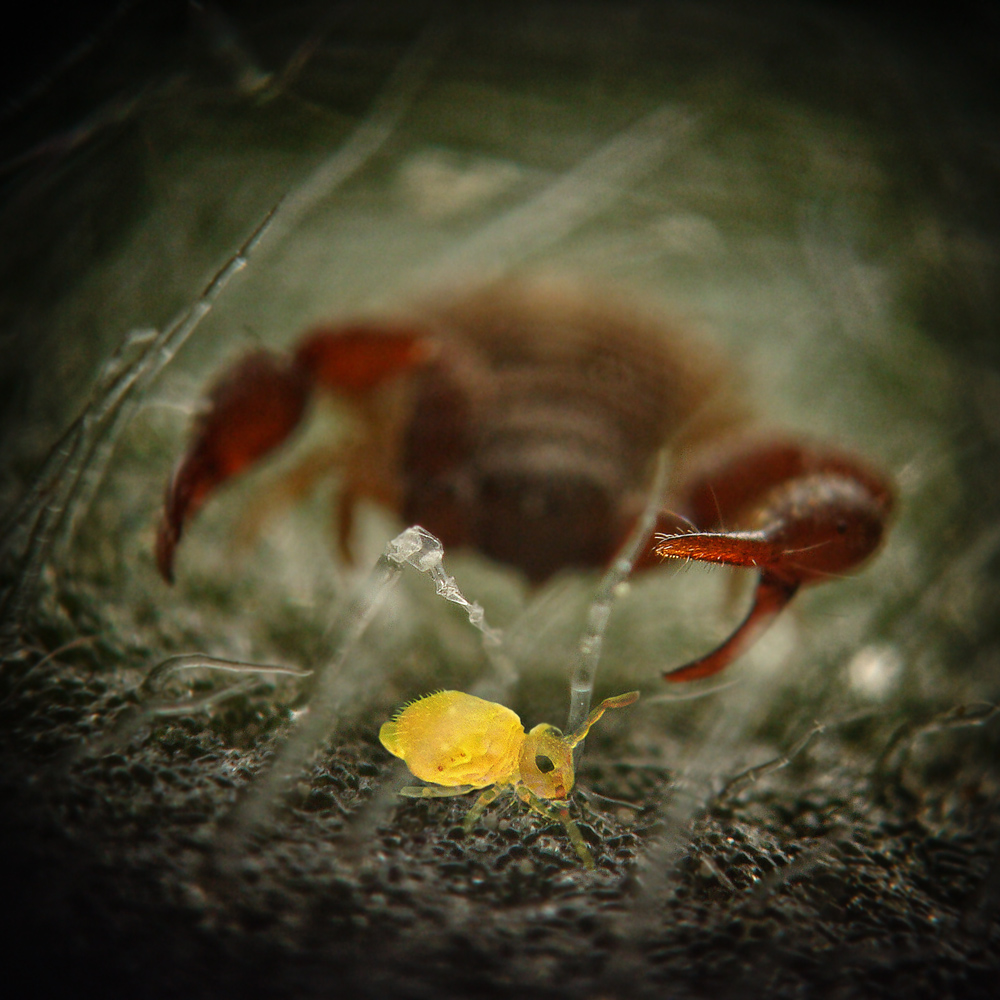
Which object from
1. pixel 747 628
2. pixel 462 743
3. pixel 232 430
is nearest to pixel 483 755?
pixel 462 743

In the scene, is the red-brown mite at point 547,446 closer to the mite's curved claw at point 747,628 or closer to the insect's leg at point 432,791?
the mite's curved claw at point 747,628

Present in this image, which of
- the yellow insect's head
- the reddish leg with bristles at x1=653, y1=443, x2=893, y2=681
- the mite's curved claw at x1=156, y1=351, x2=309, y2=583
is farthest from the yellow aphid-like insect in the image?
the mite's curved claw at x1=156, y1=351, x2=309, y2=583

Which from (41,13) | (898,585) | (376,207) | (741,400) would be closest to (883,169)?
(741,400)

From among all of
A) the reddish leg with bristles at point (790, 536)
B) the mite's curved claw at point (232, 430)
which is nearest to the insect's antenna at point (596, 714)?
the reddish leg with bristles at point (790, 536)

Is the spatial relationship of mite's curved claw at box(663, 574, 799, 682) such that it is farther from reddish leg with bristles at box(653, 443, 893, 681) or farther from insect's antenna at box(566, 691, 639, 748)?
insect's antenna at box(566, 691, 639, 748)

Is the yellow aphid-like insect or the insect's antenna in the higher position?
the yellow aphid-like insect

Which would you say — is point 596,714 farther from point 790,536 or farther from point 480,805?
point 790,536
